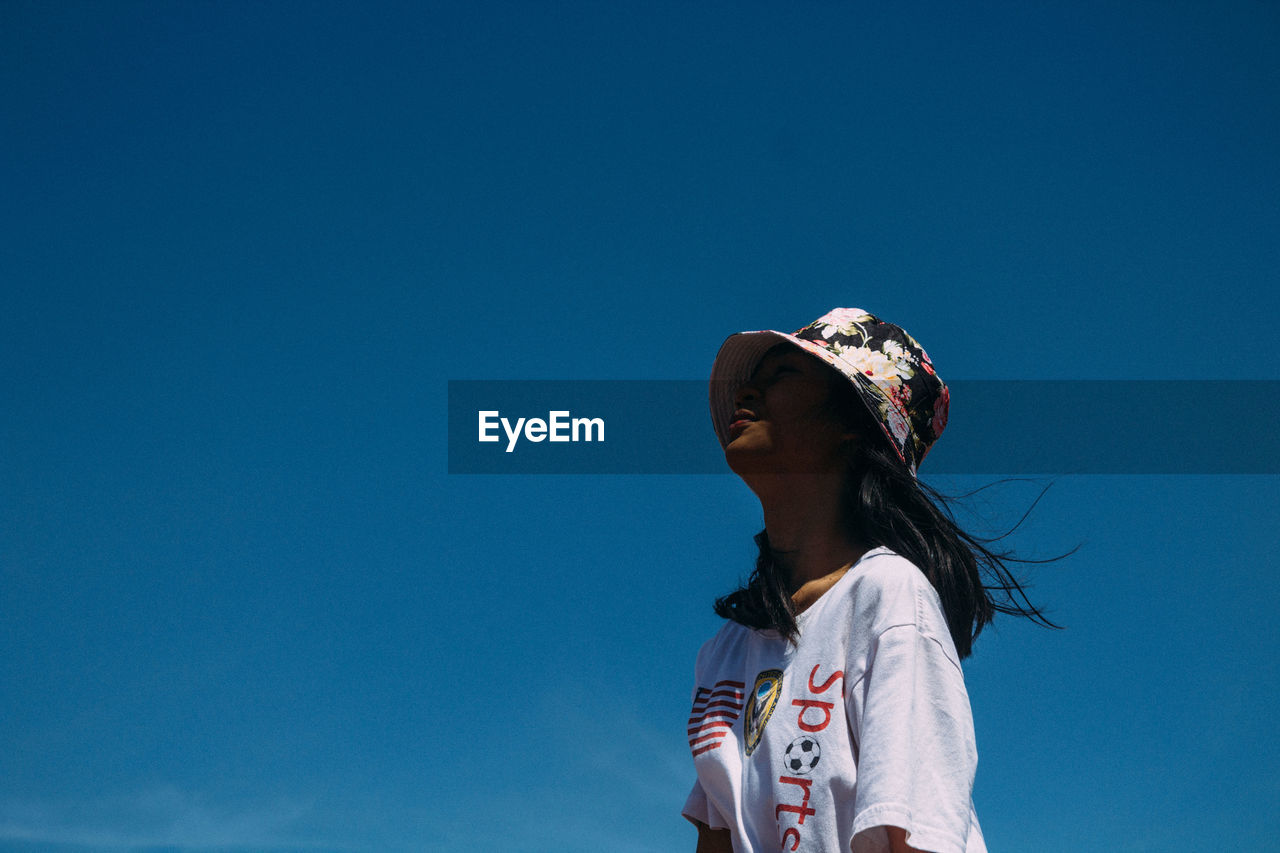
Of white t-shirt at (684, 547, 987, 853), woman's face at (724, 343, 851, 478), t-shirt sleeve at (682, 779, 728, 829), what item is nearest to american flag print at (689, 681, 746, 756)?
white t-shirt at (684, 547, 987, 853)

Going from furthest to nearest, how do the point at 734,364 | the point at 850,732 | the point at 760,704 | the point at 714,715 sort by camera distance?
the point at 734,364 → the point at 714,715 → the point at 760,704 → the point at 850,732

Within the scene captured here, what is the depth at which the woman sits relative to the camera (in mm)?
2959

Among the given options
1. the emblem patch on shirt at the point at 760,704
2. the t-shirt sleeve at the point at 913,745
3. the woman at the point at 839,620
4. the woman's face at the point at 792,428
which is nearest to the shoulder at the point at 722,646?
the woman at the point at 839,620

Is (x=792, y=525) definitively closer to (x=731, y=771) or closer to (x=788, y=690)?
(x=788, y=690)

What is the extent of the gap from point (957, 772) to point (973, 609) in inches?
37.0

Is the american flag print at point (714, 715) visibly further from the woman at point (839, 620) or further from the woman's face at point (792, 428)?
the woman's face at point (792, 428)

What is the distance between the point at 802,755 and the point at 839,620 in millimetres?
418

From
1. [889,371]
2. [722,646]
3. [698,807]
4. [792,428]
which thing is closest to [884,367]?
[889,371]

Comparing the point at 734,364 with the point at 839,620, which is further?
the point at 734,364

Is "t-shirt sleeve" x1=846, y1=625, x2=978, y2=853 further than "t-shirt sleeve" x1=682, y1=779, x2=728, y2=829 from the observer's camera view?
No

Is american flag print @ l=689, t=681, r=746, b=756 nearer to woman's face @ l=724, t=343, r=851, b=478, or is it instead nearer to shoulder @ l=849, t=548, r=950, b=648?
shoulder @ l=849, t=548, r=950, b=648

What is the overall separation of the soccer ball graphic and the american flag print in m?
0.36

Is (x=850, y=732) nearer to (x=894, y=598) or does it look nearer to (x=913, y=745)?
(x=913, y=745)

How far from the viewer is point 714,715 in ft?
12.1
